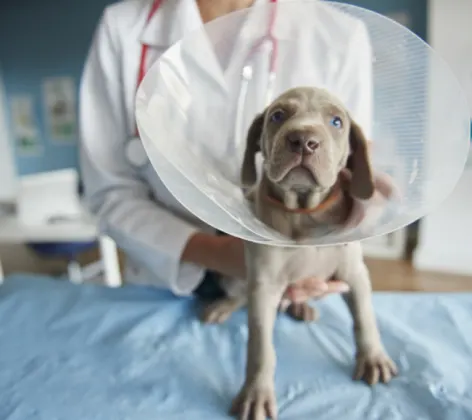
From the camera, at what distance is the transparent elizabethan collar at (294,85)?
57 centimetres

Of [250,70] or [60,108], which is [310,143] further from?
[60,108]

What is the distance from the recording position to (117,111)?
2.70 ft

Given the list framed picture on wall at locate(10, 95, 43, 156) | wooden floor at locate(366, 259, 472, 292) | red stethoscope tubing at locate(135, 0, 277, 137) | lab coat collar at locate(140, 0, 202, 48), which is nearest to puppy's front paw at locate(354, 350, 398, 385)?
red stethoscope tubing at locate(135, 0, 277, 137)

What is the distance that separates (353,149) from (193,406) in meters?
0.33

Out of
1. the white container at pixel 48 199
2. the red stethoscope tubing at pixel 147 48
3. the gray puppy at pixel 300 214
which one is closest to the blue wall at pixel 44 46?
the white container at pixel 48 199

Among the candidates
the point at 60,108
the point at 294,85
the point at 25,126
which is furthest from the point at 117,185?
the point at 25,126

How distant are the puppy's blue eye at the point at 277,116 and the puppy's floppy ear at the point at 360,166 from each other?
0.26ft

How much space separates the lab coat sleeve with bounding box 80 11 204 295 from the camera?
0.79 metres

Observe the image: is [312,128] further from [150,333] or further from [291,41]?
[150,333]

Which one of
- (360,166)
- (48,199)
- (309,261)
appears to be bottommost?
(48,199)

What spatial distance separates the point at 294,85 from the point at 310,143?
0.16m

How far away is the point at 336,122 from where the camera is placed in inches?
22.1

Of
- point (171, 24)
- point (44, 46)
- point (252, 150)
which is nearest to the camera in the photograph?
point (252, 150)

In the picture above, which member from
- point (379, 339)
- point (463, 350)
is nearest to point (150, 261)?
point (379, 339)
